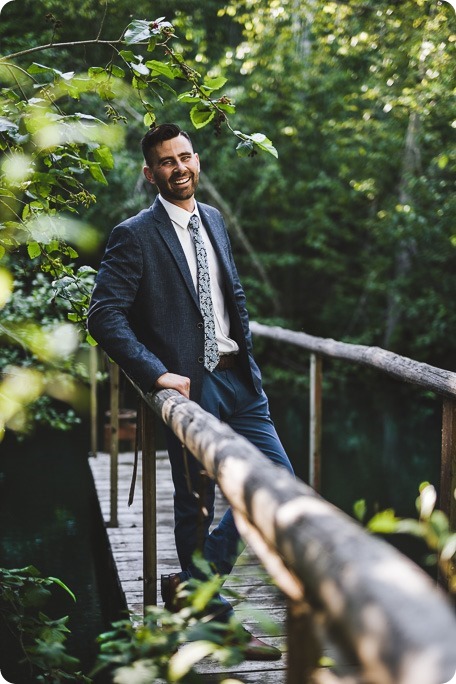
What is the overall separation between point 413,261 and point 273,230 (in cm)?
281

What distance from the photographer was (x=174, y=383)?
2410 millimetres

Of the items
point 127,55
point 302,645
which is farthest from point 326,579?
point 127,55

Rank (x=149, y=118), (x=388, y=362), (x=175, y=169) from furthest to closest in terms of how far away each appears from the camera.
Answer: (x=388, y=362) → (x=149, y=118) → (x=175, y=169)

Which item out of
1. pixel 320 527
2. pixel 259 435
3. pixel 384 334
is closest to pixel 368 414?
pixel 384 334

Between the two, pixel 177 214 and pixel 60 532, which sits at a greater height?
pixel 177 214

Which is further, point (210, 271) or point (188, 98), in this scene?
point (210, 271)

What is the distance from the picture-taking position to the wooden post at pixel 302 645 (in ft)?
3.63

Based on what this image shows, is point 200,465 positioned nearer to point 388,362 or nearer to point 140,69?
point 388,362

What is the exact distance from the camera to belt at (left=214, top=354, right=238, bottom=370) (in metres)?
2.74

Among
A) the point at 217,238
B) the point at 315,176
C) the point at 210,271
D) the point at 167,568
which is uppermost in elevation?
the point at 315,176

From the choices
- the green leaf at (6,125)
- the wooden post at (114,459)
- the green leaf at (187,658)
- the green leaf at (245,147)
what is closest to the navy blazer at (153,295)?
the green leaf at (245,147)

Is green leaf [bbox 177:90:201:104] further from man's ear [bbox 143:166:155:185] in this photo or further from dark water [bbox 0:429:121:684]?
dark water [bbox 0:429:121:684]

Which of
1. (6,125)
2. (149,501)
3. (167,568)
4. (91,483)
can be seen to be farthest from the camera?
(91,483)

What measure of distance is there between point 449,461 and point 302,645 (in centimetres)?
160
